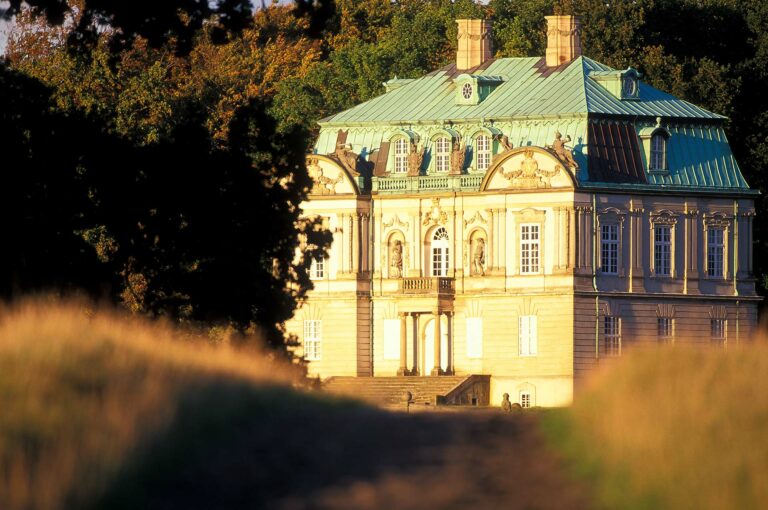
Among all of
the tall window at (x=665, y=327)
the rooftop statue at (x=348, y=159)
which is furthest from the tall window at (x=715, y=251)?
the rooftop statue at (x=348, y=159)

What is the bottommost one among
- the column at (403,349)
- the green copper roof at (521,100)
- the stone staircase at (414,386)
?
the stone staircase at (414,386)

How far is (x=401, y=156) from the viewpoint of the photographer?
98625 mm

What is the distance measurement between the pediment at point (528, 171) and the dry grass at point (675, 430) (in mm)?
61753

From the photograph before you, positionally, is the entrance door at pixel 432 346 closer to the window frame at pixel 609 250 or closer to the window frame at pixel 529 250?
the window frame at pixel 529 250

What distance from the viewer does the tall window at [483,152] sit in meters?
96.8

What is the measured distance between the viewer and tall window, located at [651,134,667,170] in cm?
9575

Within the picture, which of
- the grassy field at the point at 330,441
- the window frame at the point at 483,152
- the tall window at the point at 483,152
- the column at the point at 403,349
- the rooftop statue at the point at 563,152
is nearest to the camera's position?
the grassy field at the point at 330,441

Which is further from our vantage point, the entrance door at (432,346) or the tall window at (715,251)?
the tall window at (715,251)

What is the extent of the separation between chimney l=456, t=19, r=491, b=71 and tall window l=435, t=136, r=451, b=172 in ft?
19.1

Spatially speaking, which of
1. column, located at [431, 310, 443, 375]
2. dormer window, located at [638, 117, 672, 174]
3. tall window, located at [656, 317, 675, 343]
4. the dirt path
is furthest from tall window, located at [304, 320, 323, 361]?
the dirt path

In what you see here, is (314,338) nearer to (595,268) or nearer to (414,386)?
(414,386)

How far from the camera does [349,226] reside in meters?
97.9

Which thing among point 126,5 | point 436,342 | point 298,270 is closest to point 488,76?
point 436,342

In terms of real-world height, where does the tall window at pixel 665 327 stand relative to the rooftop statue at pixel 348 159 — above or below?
below
